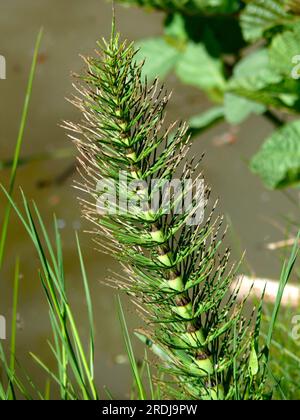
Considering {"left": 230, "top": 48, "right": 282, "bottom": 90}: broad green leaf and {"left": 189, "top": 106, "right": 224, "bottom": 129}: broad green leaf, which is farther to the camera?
{"left": 189, "top": 106, "right": 224, "bottom": 129}: broad green leaf

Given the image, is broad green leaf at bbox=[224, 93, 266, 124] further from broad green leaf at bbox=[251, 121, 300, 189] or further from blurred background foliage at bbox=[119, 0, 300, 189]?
broad green leaf at bbox=[251, 121, 300, 189]

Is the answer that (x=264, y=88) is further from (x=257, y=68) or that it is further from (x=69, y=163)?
(x=69, y=163)

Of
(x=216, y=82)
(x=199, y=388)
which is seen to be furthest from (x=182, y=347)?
(x=216, y=82)

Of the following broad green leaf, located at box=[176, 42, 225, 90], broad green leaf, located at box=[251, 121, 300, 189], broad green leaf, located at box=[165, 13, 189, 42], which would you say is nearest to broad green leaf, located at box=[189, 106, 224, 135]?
broad green leaf, located at box=[176, 42, 225, 90]

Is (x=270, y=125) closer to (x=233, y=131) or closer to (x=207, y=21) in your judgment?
(x=233, y=131)

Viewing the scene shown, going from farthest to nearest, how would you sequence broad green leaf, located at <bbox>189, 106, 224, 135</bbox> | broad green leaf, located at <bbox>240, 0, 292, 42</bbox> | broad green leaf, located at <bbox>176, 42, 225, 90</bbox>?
broad green leaf, located at <bbox>176, 42, 225, 90</bbox>, broad green leaf, located at <bbox>189, 106, 224, 135</bbox>, broad green leaf, located at <bbox>240, 0, 292, 42</bbox>

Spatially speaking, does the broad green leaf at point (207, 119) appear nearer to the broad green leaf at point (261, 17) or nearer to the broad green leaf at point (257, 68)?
the broad green leaf at point (257, 68)

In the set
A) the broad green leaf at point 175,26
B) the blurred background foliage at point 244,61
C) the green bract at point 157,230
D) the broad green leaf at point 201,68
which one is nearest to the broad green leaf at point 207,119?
the blurred background foliage at point 244,61
